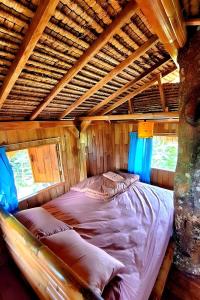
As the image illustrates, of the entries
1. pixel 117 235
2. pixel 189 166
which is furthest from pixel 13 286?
pixel 189 166

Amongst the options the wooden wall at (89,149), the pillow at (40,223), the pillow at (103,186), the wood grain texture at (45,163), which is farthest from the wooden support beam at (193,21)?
the wood grain texture at (45,163)

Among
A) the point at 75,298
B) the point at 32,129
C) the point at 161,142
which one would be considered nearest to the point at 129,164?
the point at 161,142

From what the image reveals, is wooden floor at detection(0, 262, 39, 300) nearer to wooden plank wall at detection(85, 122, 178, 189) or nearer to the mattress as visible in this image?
the mattress

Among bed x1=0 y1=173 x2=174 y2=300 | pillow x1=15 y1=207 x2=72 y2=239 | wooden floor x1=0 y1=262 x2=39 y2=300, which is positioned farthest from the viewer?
pillow x1=15 y1=207 x2=72 y2=239

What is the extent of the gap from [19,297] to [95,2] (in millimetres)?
2883

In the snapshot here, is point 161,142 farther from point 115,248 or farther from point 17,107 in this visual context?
point 17,107

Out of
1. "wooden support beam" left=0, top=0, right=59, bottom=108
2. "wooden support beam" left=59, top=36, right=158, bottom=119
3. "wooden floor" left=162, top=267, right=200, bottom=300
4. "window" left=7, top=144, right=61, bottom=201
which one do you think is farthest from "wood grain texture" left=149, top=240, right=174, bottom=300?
"wooden support beam" left=0, top=0, right=59, bottom=108

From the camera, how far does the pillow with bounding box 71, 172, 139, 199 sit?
320 centimetres

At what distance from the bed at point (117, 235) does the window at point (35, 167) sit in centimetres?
63

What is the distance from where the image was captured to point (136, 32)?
1.69 metres

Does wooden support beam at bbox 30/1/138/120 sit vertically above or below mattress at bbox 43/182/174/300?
above

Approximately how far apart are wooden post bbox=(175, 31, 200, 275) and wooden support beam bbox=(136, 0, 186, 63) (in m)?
0.25

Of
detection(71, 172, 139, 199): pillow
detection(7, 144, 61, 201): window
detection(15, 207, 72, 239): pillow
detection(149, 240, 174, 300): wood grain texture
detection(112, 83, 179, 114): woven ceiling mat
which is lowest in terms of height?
detection(149, 240, 174, 300): wood grain texture

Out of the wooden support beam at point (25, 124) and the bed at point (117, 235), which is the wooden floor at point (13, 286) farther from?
the wooden support beam at point (25, 124)
